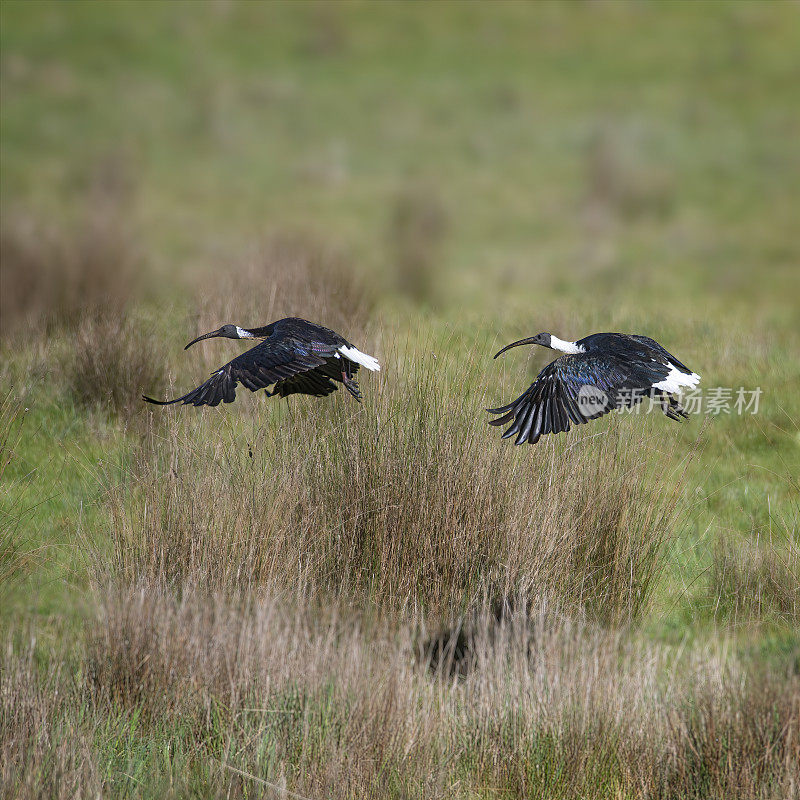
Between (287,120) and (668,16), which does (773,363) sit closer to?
(287,120)

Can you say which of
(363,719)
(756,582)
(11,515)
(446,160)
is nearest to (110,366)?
(11,515)

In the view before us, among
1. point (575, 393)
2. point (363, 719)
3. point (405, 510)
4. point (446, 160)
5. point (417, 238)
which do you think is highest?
point (446, 160)

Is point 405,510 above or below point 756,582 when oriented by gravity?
above

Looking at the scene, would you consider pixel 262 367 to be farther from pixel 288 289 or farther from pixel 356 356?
pixel 288 289

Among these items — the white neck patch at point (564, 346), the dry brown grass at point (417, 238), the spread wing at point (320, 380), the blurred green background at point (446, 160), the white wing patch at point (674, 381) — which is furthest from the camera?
the dry brown grass at point (417, 238)

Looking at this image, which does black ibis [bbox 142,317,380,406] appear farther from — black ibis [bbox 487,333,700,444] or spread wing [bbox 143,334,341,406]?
black ibis [bbox 487,333,700,444]

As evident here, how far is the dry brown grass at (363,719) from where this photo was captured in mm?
3768

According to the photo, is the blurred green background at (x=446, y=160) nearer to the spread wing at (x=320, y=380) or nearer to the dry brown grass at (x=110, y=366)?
the dry brown grass at (x=110, y=366)

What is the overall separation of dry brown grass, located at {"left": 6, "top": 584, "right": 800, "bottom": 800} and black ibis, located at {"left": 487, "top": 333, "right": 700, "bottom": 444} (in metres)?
0.92

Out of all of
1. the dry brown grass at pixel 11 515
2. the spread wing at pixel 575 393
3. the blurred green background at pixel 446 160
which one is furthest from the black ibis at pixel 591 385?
the dry brown grass at pixel 11 515

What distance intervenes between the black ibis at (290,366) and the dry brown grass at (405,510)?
20 centimetres

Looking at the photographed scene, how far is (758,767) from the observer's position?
12.5 feet

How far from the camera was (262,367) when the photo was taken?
4738mm

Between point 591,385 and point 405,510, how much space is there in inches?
39.6
